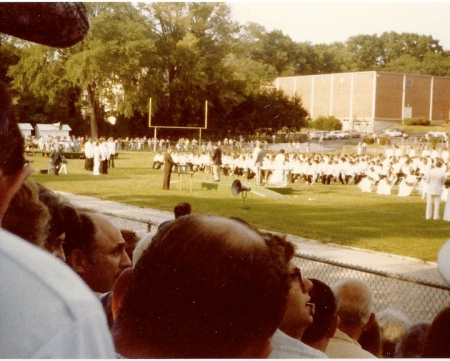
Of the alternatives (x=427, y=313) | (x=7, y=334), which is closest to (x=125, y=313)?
Answer: (x=7, y=334)

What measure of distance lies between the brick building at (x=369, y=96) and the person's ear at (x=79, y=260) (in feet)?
12.9

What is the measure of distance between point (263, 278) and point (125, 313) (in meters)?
0.20

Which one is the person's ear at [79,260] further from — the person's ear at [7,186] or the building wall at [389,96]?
the building wall at [389,96]

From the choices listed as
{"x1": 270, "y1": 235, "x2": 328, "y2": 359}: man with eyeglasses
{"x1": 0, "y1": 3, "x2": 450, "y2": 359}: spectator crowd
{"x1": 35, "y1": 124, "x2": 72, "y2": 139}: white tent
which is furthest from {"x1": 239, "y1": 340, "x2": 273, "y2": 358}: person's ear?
{"x1": 35, "y1": 124, "x2": 72, "y2": 139}: white tent

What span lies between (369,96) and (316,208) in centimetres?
533

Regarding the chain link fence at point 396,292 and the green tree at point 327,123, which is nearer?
the chain link fence at point 396,292

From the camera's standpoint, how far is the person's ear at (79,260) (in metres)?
2.11

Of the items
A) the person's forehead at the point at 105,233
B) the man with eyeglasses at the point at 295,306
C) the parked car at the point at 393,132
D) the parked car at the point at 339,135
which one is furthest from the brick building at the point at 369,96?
the man with eyeglasses at the point at 295,306

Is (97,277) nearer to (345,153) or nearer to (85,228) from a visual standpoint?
(85,228)

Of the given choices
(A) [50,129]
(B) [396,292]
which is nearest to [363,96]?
(B) [396,292]

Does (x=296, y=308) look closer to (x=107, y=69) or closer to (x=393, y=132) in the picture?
(x=107, y=69)

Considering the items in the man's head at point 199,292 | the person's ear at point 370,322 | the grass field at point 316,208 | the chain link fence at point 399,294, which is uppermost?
the man's head at point 199,292

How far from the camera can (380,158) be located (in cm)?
2089

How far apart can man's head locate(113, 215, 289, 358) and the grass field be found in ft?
19.4
